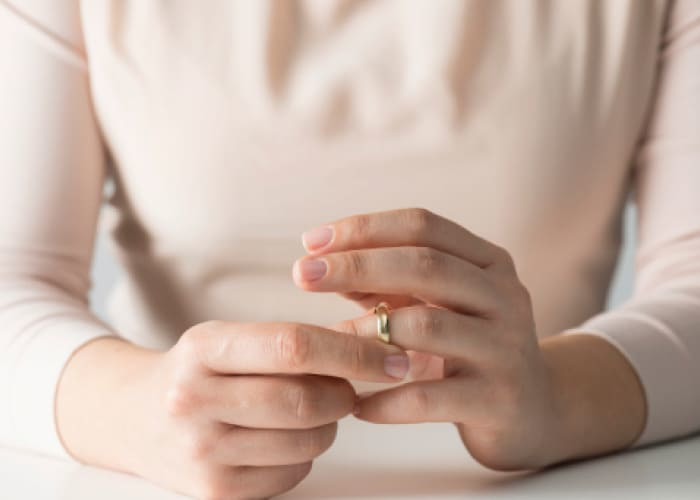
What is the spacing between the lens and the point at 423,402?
677mm

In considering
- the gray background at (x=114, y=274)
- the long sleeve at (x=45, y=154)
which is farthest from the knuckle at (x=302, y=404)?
the gray background at (x=114, y=274)

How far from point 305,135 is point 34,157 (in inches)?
9.8

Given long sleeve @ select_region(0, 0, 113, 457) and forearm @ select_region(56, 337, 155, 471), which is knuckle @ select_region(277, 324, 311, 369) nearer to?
forearm @ select_region(56, 337, 155, 471)

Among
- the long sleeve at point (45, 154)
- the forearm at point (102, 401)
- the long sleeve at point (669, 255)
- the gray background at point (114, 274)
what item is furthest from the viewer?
the gray background at point (114, 274)

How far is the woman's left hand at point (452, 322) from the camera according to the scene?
664 millimetres

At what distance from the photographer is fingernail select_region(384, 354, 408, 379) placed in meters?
0.65

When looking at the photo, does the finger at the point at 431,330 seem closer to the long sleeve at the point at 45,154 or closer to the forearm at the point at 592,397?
the forearm at the point at 592,397

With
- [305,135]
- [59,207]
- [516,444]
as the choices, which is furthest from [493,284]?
[59,207]

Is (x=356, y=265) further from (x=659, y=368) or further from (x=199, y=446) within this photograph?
(x=659, y=368)

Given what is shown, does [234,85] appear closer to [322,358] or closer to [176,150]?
[176,150]

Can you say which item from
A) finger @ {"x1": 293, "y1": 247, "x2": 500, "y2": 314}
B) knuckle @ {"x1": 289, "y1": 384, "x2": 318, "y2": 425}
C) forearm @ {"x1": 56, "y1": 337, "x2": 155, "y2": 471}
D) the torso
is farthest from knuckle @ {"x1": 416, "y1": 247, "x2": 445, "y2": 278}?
the torso

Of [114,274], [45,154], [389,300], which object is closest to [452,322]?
[389,300]

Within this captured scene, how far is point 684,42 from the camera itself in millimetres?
1057

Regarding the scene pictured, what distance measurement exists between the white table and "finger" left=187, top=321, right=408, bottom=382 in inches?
3.9
